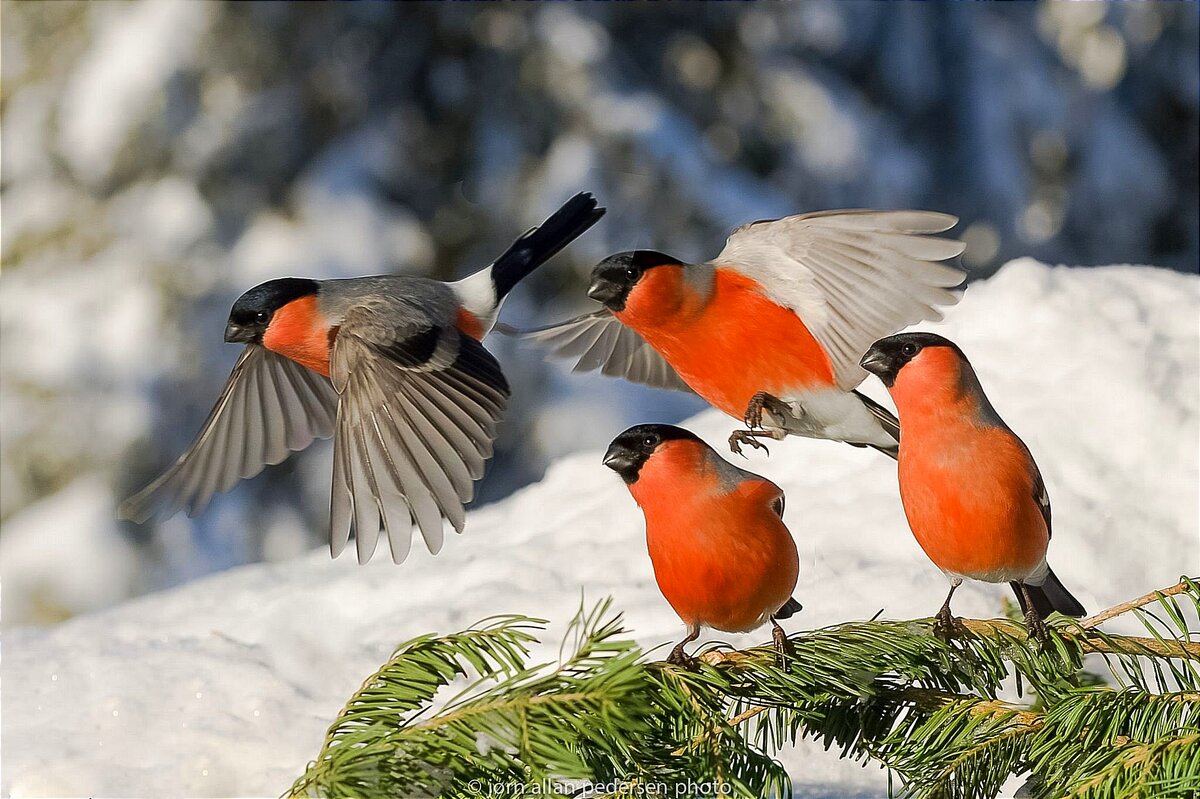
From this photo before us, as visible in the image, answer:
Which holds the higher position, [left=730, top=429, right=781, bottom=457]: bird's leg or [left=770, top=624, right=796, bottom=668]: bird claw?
[left=730, top=429, right=781, bottom=457]: bird's leg

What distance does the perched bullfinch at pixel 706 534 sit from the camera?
0.67 meters

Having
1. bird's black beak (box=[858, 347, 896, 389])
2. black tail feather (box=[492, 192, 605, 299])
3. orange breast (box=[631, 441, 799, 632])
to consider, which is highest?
black tail feather (box=[492, 192, 605, 299])

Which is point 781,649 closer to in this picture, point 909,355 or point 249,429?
point 909,355

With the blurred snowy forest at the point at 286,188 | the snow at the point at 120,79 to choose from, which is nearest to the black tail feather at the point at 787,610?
the blurred snowy forest at the point at 286,188

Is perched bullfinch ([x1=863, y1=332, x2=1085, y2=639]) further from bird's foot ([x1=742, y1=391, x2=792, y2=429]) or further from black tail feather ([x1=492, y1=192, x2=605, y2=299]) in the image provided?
black tail feather ([x1=492, y1=192, x2=605, y2=299])

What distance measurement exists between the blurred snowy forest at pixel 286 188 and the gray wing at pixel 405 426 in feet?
5.20

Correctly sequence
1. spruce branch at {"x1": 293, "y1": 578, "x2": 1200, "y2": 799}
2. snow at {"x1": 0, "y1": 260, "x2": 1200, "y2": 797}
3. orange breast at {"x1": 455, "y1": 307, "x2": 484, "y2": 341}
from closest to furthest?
spruce branch at {"x1": 293, "y1": 578, "x2": 1200, "y2": 799}, orange breast at {"x1": 455, "y1": 307, "x2": 484, "y2": 341}, snow at {"x1": 0, "y1": 260, "x2": 1200, "y2": 797}

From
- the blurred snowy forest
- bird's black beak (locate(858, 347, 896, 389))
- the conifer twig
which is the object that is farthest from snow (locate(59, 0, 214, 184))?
the conifer twig

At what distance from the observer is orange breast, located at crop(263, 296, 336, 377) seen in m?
0.75

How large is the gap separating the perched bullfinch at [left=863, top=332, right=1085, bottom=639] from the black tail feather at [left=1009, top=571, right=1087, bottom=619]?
0.10 metres

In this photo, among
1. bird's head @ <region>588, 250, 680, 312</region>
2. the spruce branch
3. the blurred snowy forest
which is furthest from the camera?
the blurred snowy forest

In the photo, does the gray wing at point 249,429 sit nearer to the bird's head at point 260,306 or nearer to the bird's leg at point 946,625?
the bird's head at point 260,306

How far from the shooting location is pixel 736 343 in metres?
0.71

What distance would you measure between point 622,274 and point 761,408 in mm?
114
